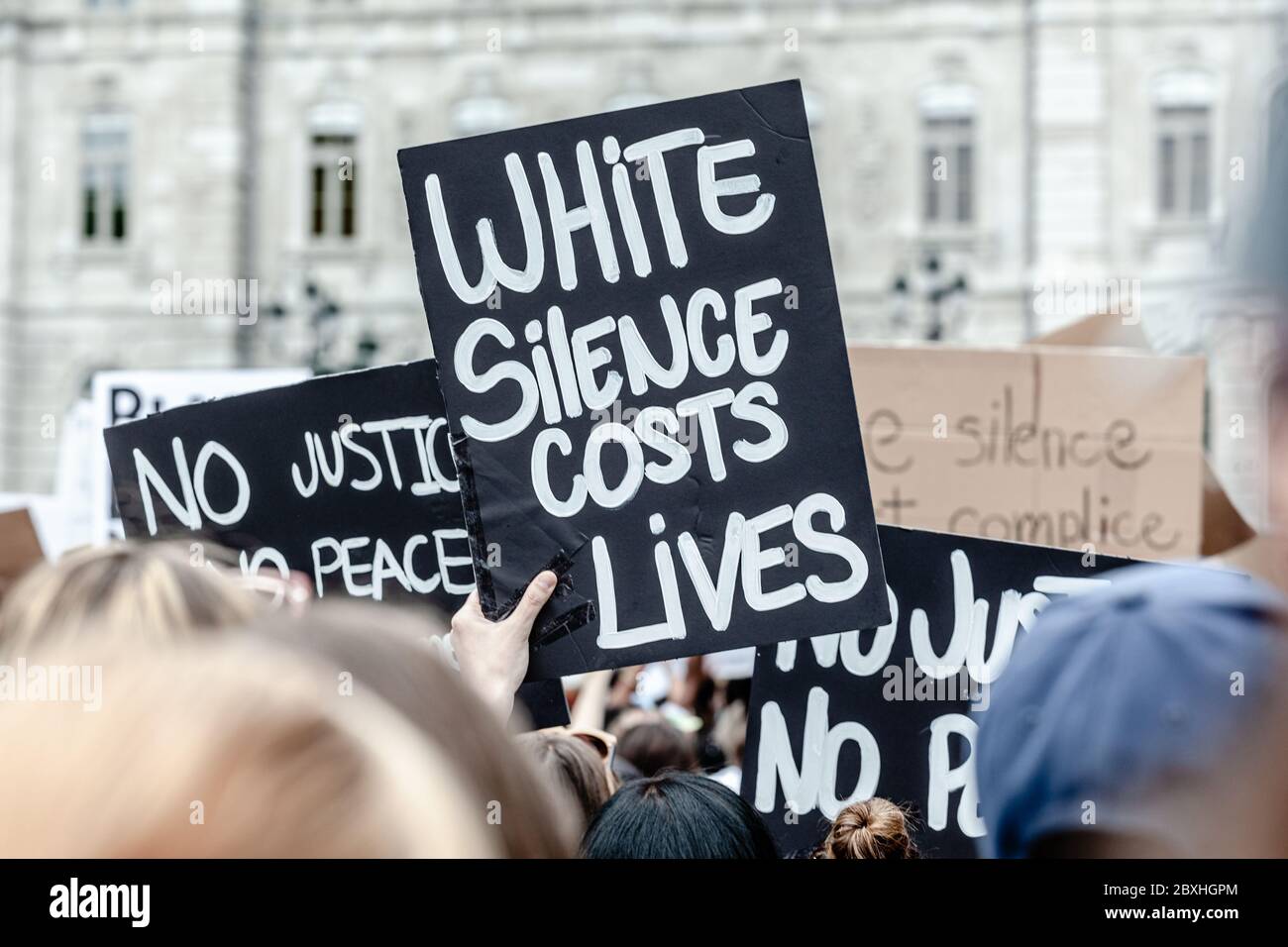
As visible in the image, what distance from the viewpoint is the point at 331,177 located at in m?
19.8

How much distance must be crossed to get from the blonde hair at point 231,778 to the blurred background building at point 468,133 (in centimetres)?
1696

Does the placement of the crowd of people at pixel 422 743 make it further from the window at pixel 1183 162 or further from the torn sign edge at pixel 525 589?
the window at pixel 1183 162

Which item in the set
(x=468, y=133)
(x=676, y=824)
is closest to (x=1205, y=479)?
(x=676, y=824)

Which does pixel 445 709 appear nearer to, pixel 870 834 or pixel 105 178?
pixel 870 834

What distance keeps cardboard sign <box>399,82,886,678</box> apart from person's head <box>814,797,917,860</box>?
0.99ft

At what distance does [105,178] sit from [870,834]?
66.3 feet

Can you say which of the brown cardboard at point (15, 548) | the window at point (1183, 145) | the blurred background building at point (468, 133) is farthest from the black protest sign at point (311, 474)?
the window at point (1183, 145)

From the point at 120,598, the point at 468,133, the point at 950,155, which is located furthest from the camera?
the point at 468,133

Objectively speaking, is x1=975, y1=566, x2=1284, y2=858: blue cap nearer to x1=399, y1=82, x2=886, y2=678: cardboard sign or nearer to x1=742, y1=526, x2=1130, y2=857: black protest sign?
x1=399, y1=82, x2=886, y2=678: cardboard sign

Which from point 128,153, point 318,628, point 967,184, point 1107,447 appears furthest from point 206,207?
point 318,628

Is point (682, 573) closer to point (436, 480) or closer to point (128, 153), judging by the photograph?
point (436, 480)

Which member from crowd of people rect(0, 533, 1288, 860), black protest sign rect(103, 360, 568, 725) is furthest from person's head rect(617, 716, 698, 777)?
crowd of people rect(0, 533, 1288, 860)

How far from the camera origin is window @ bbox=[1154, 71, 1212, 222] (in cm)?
1798
